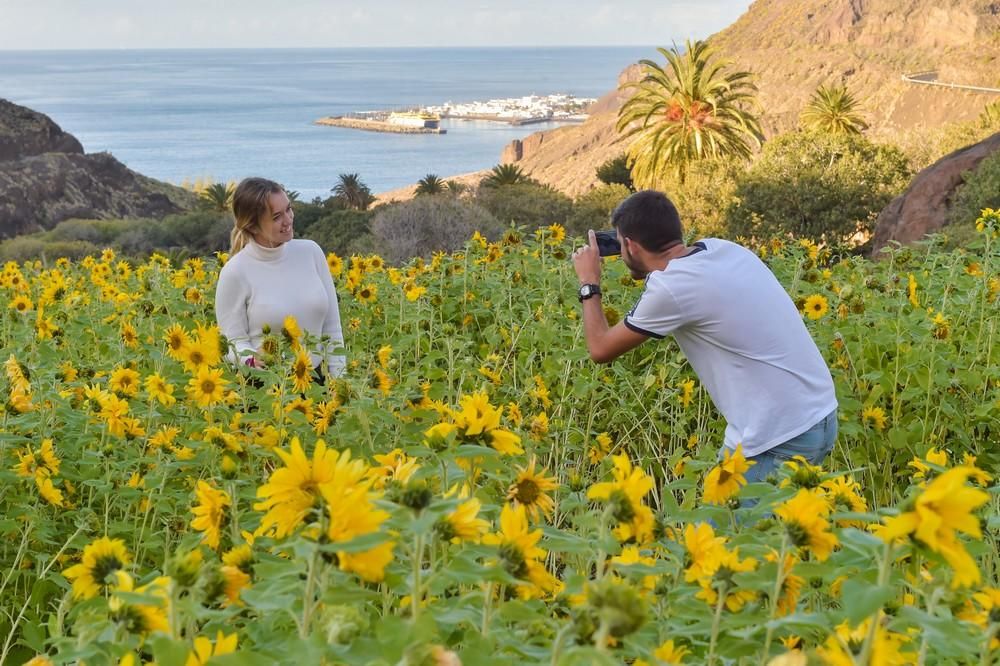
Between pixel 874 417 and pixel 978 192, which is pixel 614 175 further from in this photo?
pixel 874 417

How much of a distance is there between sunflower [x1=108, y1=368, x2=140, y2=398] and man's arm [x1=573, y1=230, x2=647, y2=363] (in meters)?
1.28

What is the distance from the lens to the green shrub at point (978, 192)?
41.2 ft

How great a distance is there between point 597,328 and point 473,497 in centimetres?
180

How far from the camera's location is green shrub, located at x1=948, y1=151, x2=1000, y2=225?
12.5 metres

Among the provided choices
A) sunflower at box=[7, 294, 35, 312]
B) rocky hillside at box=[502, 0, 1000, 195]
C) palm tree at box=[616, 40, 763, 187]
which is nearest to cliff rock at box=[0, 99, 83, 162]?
rocky hillside at box=[502, 0, 1000, 195]

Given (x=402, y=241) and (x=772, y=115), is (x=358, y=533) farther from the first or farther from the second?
(x=772, y=115)

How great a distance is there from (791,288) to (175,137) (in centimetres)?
12323

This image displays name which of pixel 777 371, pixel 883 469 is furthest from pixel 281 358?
pixel 883 469

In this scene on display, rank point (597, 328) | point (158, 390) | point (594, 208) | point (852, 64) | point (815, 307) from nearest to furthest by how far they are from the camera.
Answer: point (158, 390) → point (597, 328) → point (815, 307) → point (594, 208) → point (852, 64)

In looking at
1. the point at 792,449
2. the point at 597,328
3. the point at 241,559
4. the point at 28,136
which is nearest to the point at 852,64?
the point at 28,136

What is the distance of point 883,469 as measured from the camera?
3777 millimetres

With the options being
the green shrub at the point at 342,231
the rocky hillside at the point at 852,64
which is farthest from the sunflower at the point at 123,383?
the rocky hillside at the point at 852,64

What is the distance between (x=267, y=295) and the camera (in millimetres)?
4008

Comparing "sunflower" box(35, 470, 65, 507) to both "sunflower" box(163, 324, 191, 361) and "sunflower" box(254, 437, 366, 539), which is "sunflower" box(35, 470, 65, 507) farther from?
"sunflower" box(254, 437, 366, 539)
